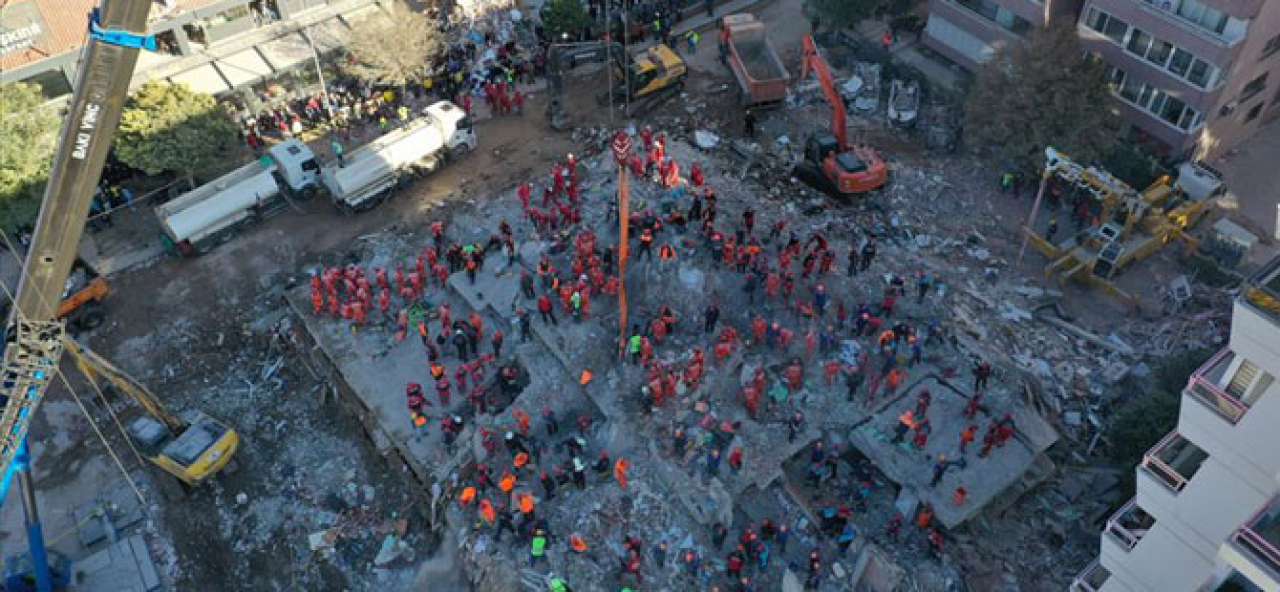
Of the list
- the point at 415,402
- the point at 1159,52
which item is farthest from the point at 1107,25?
the point at 415,402

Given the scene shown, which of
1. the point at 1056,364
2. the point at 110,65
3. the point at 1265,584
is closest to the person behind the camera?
the point at 1265,584

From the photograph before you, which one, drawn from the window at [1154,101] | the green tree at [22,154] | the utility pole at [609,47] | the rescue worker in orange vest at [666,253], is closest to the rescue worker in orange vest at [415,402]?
the rescue worker in orange vest at [666,253]

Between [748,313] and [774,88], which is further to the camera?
[774,88]

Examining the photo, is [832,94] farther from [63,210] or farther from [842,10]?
[63,210]

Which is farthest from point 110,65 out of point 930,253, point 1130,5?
point 1130,5

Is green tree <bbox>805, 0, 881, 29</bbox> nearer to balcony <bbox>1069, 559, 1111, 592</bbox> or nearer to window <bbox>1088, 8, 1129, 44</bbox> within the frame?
window <bbox>1088, 8, 1129, 44</bbox>

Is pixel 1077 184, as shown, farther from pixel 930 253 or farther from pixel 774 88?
pixel 774 88

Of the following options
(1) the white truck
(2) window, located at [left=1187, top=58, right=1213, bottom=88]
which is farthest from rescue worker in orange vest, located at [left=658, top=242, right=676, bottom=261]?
(2) window, located at [left=1187, top=58, right=1213, bottom=88]
